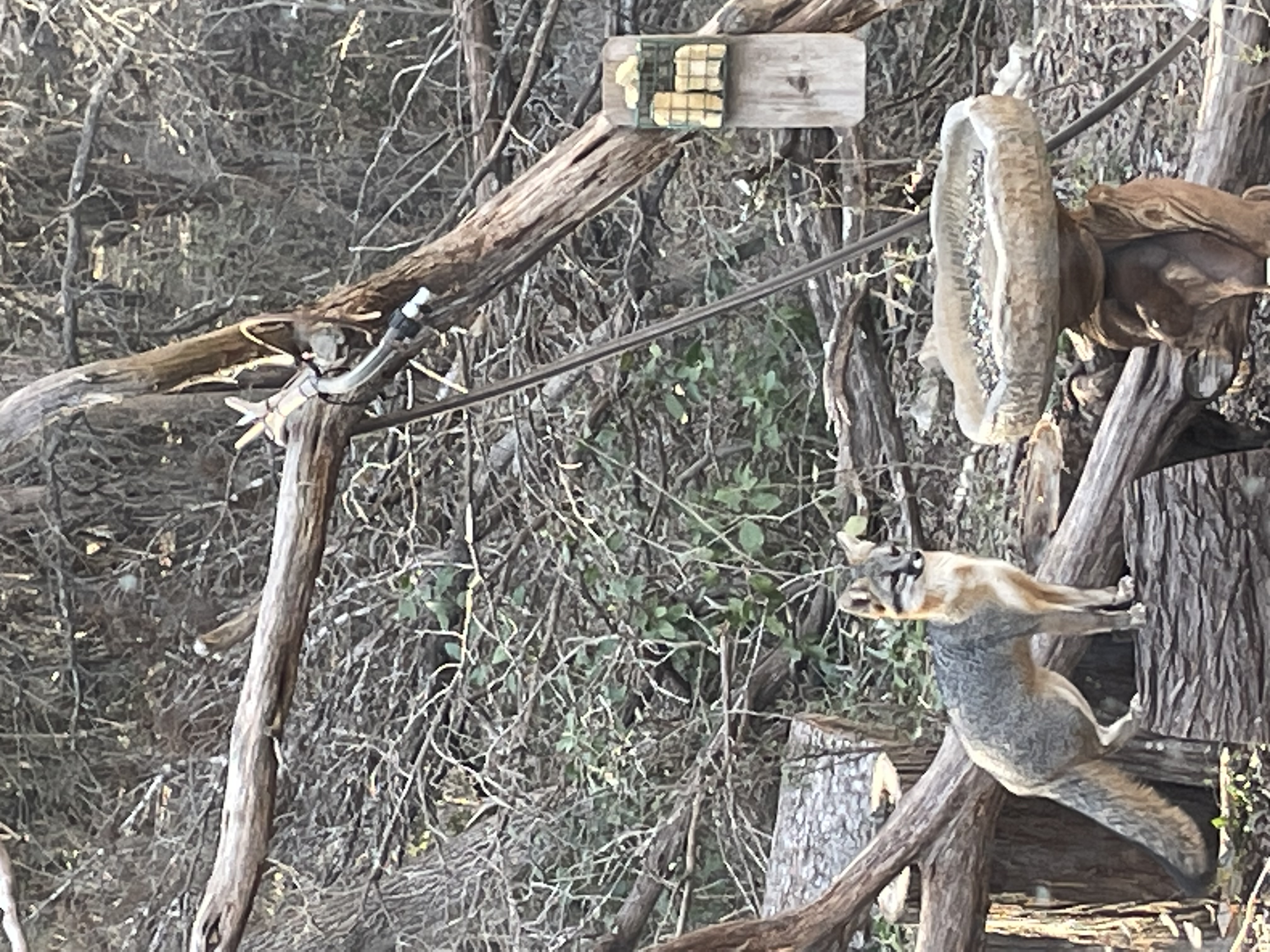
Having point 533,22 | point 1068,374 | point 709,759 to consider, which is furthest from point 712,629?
point 533,22

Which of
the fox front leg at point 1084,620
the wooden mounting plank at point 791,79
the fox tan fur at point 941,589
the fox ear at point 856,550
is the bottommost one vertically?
the fox front leg at point 1084,620

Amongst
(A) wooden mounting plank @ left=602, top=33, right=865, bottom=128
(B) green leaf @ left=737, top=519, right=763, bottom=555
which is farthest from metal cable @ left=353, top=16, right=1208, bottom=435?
(B) green leaf @ left=737, top=519, right=763, bottom=555

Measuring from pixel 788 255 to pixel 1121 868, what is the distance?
68.9 inches

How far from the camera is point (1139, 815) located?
1931mm

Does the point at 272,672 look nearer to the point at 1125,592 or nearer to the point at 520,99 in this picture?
the point at 1125,592

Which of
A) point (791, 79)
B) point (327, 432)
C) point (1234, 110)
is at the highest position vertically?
point (791, 79)

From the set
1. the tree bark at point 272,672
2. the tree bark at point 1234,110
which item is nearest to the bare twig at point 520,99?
the tree bark at point 272,672

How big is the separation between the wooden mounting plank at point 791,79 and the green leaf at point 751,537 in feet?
5.29

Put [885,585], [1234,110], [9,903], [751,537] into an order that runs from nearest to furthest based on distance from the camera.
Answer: [885,585] → [9,903] → [1234,110] → [751,537]

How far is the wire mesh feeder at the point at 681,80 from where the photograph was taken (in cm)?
171

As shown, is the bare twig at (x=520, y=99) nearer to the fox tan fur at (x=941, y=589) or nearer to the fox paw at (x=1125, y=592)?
the fox tan fur at (x=941, y=589)

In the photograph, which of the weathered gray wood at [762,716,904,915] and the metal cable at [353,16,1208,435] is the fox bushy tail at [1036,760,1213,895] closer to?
the weathered gray wood at [762,716,904,915]

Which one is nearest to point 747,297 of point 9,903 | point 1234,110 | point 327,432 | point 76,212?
point 327,432

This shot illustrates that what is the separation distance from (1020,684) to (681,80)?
0.93 m
